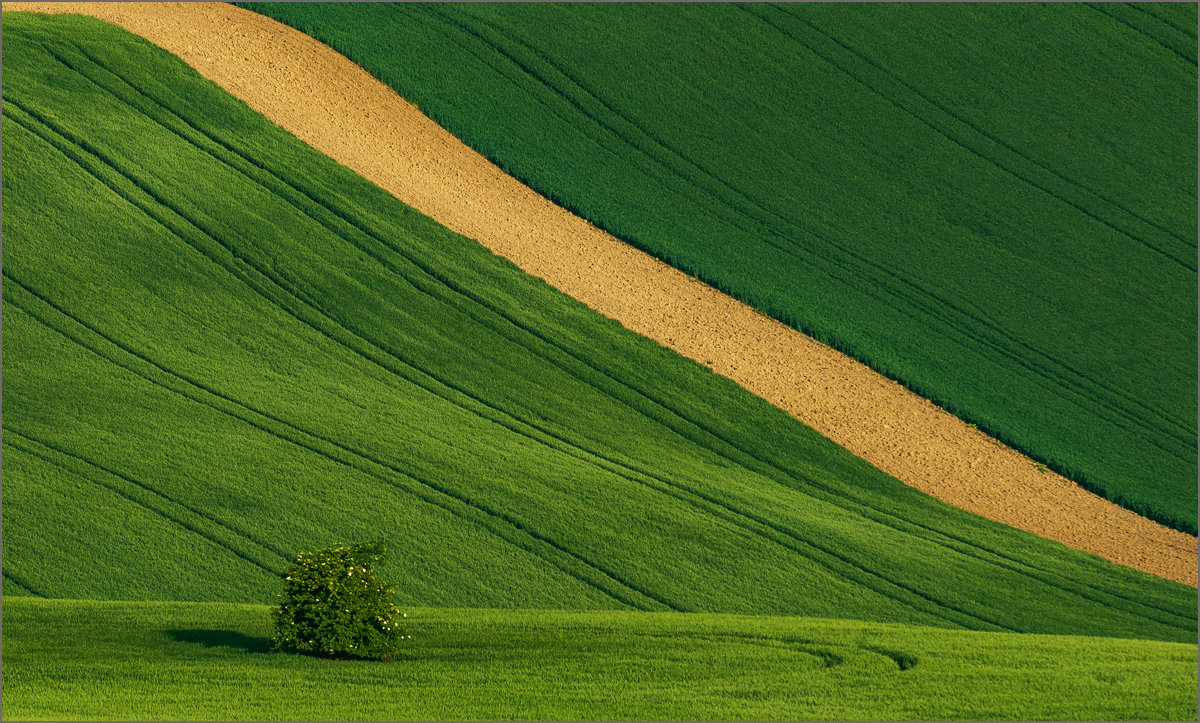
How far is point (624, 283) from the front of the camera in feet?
101

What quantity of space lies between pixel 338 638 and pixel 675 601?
726cm

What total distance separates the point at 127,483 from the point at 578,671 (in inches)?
434

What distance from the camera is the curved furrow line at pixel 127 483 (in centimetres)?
2169

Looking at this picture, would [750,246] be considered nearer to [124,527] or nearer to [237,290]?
[237,290]

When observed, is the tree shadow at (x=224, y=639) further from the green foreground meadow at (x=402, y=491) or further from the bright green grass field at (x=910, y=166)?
the bright green grass field at (x=910, y=166)

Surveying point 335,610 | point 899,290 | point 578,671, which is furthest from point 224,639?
point 899,290

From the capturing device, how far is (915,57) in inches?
1542

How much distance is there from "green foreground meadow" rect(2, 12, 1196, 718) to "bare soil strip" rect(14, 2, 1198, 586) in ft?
2.66

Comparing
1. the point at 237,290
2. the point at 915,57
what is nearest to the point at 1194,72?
the point at 915,57

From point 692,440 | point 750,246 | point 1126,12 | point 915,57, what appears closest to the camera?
point 692,440

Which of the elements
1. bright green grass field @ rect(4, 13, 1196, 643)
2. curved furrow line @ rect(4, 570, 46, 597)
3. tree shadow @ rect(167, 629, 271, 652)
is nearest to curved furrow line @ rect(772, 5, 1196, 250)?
bright green grass field @ rect(4, 13, 1196, 643)

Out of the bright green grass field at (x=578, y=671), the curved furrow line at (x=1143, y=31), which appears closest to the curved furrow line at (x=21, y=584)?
the bright green grass field at (x=578, y=671)

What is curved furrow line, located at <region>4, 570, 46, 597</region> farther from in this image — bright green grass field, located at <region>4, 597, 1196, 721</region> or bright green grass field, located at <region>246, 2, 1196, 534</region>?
bright green grass field, located at <region>246, 2, 1196, 534</region>

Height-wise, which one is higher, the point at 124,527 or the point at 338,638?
the point at 338,638
